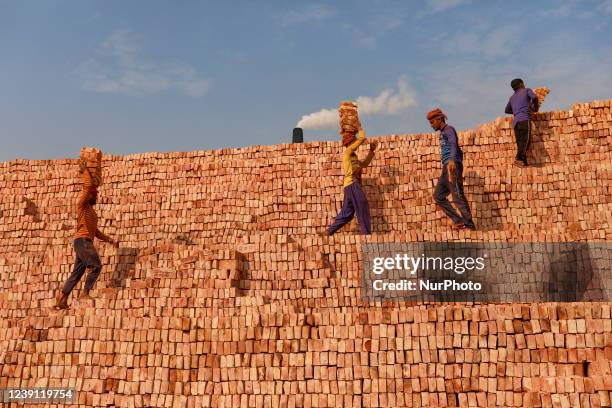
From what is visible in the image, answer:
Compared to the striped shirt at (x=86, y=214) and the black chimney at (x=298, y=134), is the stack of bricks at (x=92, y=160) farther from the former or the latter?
the black chimney at (x=298, y=134)

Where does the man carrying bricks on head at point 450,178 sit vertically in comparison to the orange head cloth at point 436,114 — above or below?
below

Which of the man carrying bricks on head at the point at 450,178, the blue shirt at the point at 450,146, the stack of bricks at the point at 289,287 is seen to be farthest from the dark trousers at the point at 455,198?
the stack of bricks at the point at 289,287

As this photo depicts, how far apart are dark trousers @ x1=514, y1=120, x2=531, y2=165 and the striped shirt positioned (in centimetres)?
691

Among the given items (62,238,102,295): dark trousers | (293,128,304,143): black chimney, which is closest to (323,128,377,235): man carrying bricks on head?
(62,238,102,295): dark trousers

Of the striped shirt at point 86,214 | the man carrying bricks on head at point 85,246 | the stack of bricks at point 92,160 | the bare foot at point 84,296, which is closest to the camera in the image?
the bare foot at point 84,296

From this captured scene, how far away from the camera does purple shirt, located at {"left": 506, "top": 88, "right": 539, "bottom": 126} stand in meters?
9.77

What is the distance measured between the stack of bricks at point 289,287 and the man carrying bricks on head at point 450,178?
0.49 m

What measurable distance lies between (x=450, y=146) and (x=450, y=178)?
50cm

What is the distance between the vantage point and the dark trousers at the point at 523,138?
970cm

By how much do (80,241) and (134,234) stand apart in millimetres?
2220

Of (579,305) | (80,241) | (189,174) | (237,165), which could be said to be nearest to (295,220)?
(237,165)

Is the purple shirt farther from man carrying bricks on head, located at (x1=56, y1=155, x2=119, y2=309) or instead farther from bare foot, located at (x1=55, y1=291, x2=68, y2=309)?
bare foot, located at (x1=55, y1=291, x2=68, y2=309)

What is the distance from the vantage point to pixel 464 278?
7398 mm

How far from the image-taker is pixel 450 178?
26.9 ft
